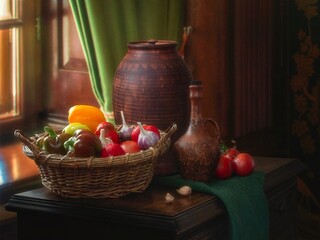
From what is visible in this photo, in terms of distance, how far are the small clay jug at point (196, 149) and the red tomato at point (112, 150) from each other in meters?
0.21

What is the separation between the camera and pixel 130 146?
1979 millimetres

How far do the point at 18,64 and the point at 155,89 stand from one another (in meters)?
0.94

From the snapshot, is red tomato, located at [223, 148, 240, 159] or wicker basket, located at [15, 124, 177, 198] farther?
red tomato, located at [223, 148, 240, 159]

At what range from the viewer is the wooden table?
1800mm

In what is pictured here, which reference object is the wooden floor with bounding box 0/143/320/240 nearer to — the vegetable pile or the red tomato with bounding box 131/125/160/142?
the vegetable pile

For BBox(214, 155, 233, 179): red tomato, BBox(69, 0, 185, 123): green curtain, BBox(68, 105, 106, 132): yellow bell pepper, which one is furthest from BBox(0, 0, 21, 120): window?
BBox(214, 155, 233, 179): red tomato

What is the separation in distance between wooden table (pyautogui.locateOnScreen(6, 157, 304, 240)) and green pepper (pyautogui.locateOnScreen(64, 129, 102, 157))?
13 centimetres

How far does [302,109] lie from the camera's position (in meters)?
3.66

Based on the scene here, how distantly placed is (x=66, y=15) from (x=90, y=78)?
0.32 metres

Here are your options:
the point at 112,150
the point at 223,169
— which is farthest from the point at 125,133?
the point at 223,169

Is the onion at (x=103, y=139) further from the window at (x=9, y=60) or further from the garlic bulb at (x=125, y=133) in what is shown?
the window at (x=9, y=60)

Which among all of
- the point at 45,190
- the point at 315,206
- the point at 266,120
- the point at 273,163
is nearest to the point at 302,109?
the point at 266,120

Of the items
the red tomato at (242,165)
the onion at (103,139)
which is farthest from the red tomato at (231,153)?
the onion at (103,139)

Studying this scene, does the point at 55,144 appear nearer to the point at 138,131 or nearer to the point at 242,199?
the point at 138,131
